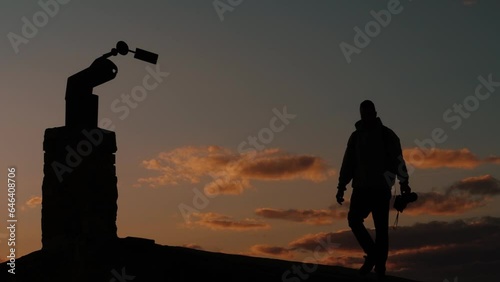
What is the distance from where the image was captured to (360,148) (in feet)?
33.1

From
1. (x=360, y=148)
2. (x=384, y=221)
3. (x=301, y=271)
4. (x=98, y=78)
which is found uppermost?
(x=98, y=78)

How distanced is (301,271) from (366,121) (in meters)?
2.39

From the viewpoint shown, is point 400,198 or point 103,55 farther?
point 103,55

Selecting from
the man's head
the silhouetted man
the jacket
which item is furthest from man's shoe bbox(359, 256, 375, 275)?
the man's head

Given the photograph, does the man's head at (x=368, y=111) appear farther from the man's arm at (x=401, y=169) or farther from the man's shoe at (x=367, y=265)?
the man's shoe at (x=367, y=265)

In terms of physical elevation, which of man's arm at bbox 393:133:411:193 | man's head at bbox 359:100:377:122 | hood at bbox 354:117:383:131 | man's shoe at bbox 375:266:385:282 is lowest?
man's shoe at bbox 375:266:385:282

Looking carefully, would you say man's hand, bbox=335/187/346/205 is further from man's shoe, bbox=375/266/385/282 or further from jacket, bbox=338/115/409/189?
man's shoe, bbox=375/266/385/282

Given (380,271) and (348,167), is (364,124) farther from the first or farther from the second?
(380,271)

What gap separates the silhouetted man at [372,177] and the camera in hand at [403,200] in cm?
7

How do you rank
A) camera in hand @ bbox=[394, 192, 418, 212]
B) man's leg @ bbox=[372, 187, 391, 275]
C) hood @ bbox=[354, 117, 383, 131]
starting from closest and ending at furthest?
man's leg @ bbox=[372, 187, 391, 275] → hood @ bbox=[354, 117, 383, 131] → camera in hand @ bbox=[394, 192, 418, 212]

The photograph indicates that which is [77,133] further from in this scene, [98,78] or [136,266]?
[136,266]

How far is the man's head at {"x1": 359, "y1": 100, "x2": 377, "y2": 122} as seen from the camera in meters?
10.0

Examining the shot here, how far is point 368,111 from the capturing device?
10.0m

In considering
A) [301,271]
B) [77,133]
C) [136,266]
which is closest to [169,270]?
[136,266]
